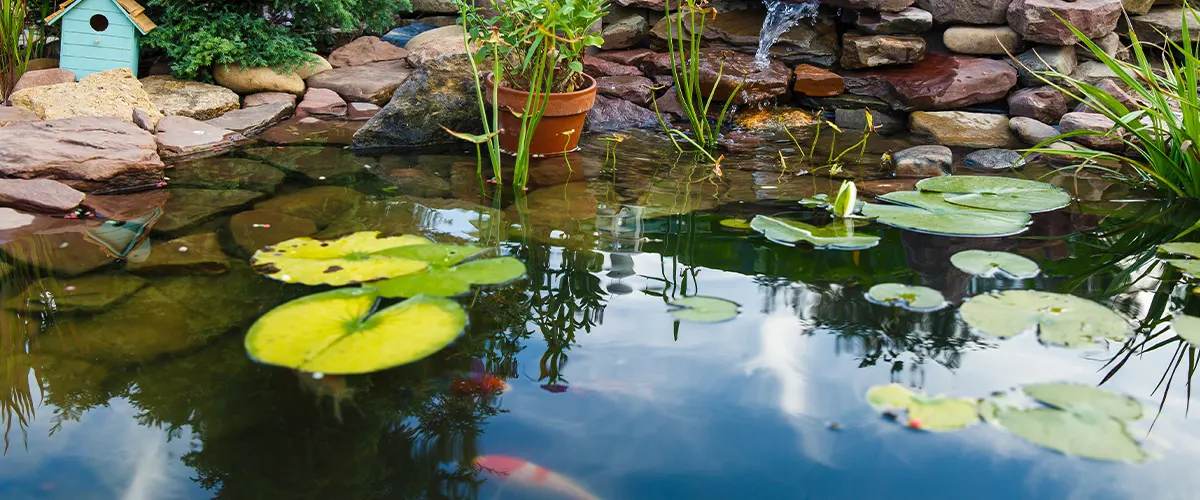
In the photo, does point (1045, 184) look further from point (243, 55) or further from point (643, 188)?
point (243, 55)

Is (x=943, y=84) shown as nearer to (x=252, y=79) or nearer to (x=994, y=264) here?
(x=994, y=264)

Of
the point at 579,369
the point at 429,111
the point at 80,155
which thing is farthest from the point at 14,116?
the point at 579,369

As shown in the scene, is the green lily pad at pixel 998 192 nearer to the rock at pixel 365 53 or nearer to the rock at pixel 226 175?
the rock at pixel 226 175

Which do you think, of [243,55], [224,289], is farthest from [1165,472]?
[243,55]

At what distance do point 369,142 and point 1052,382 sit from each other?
8.99 ft

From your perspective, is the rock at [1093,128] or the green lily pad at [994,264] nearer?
the green lily pad at [994,264]

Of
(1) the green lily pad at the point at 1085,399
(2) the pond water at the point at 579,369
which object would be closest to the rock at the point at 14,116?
(2) the pond water at the point at 579,369

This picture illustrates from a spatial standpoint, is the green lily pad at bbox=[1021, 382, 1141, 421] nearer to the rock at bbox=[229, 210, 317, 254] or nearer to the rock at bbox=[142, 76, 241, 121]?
the rock at bbox=[229, 210, 317, 254]

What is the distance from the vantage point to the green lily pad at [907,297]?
2078 mm

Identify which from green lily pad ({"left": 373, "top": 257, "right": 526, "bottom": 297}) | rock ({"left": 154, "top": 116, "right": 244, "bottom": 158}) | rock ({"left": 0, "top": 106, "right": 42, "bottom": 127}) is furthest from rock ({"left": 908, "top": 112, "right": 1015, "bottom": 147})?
rock ({"left": 0, "top": 106, "right": 42, "bottom": 127})

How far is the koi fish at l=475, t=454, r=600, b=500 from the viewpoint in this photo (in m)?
1.42

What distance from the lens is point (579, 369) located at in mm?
1809

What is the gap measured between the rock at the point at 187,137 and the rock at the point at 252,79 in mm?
511

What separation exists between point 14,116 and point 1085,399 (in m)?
3.83
